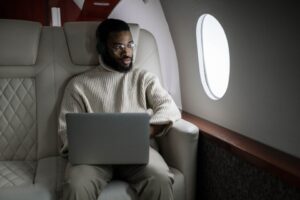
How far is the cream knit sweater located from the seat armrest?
Answer: 0.31 feet

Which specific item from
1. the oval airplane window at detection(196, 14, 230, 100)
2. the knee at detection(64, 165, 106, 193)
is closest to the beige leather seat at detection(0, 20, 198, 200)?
the knee at detection(64, 165, 106, 193)

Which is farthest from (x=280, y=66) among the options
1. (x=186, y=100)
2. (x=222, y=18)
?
(x=186, y=100)

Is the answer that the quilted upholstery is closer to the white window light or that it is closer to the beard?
the beard

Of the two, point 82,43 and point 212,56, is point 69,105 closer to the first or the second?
point 82,43

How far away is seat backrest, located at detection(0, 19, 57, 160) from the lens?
5.12 ft

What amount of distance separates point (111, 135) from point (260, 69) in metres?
0.63

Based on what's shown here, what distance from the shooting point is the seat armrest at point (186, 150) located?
1377mm

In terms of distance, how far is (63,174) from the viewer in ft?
4.47

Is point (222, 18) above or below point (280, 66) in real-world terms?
above

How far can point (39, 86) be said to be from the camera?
159cm

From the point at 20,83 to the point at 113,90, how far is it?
1.52ft

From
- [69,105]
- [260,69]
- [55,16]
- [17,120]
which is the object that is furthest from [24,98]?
[55,16]

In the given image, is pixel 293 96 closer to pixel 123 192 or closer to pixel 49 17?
pixel 123 192

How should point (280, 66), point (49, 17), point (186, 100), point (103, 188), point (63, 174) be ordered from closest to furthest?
point (280, 66), point (103, 188), point (63, 174), point (186, 100), point (49, 17)
